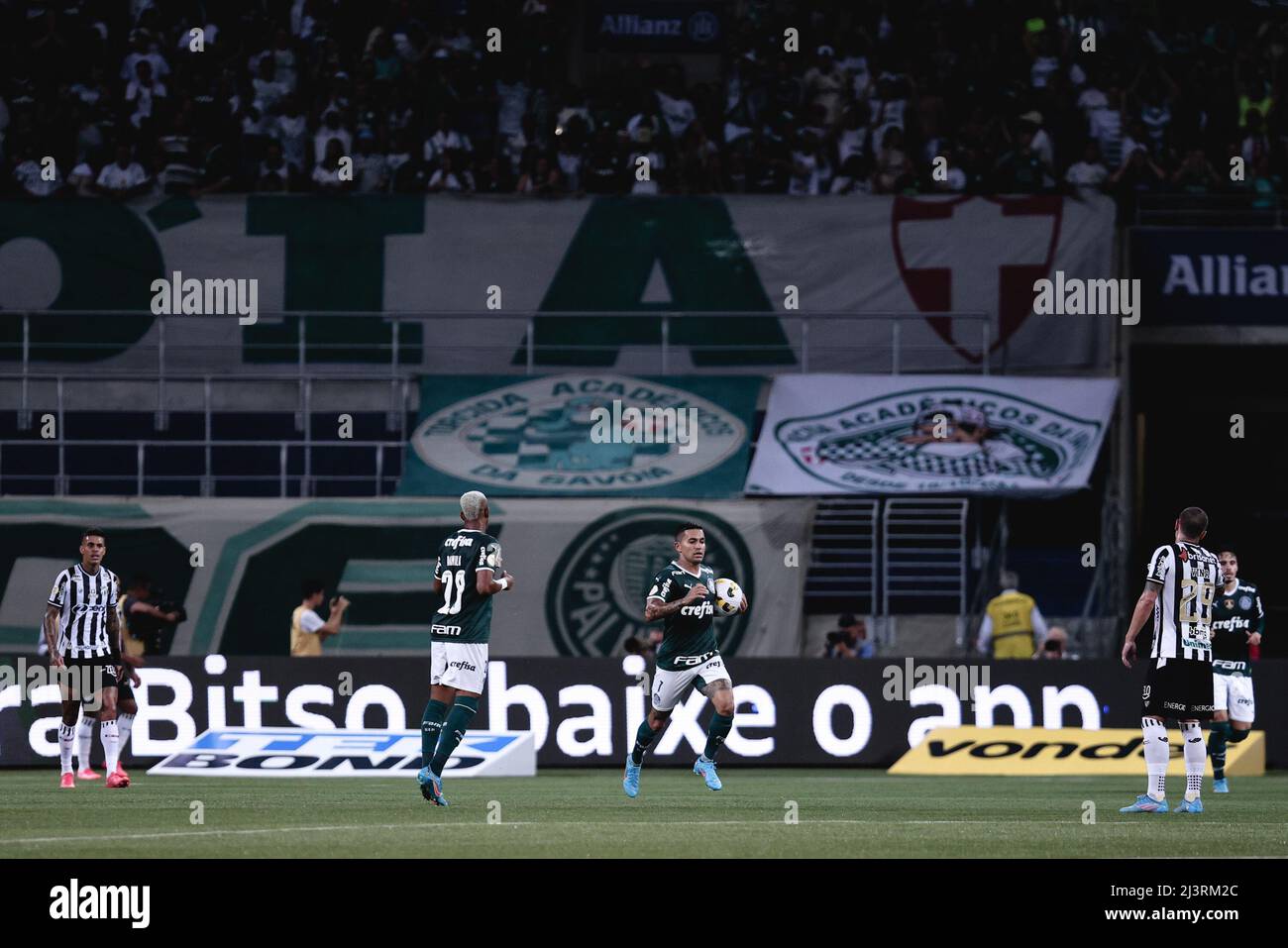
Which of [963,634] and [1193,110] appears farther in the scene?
[1193,110]

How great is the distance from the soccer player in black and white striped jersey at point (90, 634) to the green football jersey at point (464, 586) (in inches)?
158

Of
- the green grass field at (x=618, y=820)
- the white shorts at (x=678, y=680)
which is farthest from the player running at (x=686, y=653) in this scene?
the green grass field at (x=618, y=820)

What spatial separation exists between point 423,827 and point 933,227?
16227 mm

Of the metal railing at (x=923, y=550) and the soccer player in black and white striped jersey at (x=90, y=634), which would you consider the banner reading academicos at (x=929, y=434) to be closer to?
the metal railing at (x=923, y=550)

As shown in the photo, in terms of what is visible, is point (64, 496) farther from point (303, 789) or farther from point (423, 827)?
point (423, 827)

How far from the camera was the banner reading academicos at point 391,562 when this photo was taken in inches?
973

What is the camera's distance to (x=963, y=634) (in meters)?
24.8

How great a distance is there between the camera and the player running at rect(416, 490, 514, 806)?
14.6m

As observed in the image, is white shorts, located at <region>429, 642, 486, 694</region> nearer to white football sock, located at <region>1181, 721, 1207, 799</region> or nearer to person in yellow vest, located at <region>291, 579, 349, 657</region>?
white football sock, located at <region>1181, 721, 1207, 799</region>

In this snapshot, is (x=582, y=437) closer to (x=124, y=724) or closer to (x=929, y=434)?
(x=929, y=434)

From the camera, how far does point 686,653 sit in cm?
1631

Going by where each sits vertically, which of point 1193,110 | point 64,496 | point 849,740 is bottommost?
point 849,740
